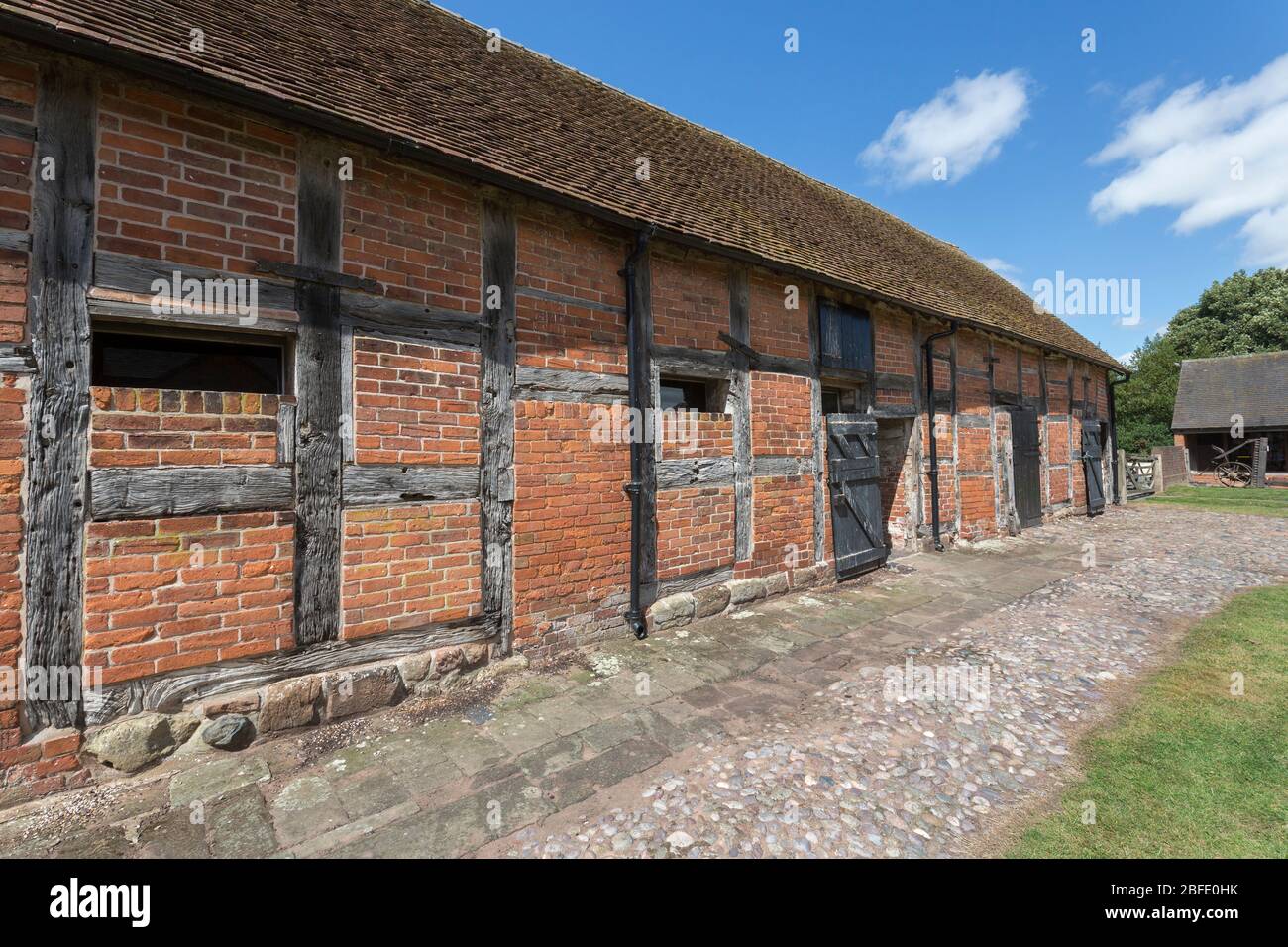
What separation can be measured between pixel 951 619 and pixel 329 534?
571cm

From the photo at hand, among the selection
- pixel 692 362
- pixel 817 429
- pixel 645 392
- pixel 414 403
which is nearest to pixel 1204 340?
pixel 817 429

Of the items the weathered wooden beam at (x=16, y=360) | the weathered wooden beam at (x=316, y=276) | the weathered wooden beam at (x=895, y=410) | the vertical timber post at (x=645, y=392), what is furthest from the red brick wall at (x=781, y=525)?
the weathered wooden beam at (x=16, y=360)

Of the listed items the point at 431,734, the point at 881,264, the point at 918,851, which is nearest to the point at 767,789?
the point at 918,851

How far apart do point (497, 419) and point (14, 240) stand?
8.68 feet

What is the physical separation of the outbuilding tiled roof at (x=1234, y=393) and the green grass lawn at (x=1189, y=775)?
91.0ft

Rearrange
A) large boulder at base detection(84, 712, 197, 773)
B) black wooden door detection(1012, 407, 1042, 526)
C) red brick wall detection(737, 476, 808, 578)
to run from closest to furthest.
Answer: large boulder at base detection(84, 712, 197, 773), red brick wall detection(737, 476, 808, 578), black wooden door detection(1012, 407, 1042, 526)

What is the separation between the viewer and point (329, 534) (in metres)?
3.50

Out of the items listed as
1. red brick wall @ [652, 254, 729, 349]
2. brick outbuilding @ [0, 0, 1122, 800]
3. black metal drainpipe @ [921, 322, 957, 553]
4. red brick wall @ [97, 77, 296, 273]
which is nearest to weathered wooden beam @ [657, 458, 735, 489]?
brick outbuilding @ [0, 0, 1122, 800]

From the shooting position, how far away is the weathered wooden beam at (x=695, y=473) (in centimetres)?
526

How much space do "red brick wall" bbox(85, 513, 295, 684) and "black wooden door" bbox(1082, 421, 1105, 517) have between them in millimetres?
16299

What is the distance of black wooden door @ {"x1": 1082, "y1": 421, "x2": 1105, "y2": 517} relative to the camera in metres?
13.1

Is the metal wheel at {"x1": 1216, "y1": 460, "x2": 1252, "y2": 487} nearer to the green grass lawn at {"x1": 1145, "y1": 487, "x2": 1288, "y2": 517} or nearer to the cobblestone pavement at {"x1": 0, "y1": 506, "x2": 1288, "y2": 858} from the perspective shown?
the green grass lawn at {"x1": 1145, "y1": 487, "x2": 1288, "y2": 517}
